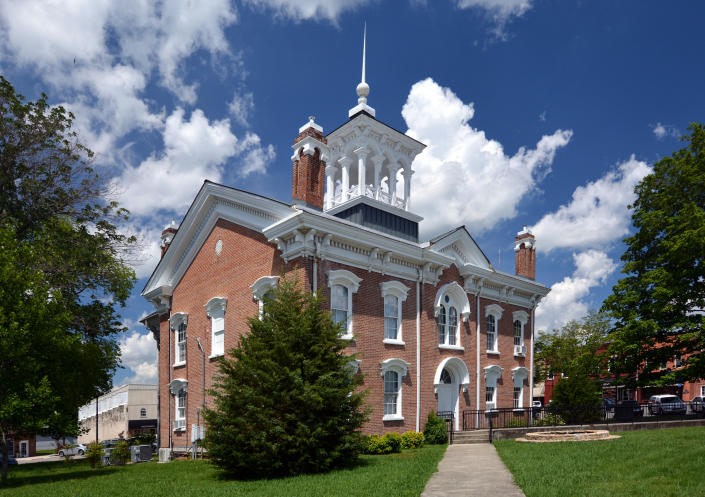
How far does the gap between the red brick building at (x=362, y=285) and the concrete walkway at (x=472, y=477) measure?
3361mm

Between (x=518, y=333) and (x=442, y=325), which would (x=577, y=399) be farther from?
(x=442, y=325)

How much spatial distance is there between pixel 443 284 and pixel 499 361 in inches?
240

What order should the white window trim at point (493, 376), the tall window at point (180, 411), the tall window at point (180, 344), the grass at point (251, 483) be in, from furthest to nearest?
the white window trim at point (493, 376) → the tall window at point (180, 344) → the tall window at point (180, 411) → the grass at point (251, 483)

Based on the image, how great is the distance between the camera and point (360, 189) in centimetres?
2270

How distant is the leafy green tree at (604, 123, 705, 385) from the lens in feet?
79.1

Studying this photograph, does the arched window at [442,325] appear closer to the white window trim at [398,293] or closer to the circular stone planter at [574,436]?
the white window trim at [398,293]

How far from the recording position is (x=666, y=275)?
24.7 meters

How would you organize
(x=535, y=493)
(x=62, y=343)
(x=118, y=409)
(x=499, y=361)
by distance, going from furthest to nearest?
(x=118, y=409)
(x=499, y=361)
(x=62, y=343)
(x=535, y=493)

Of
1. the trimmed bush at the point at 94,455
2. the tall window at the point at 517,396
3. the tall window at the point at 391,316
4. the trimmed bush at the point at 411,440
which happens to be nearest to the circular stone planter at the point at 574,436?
the trimmed bush at the point at 411,440

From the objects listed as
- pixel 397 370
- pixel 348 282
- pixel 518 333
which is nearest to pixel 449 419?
pixel 397 370

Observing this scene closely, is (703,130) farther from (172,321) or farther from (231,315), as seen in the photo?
(172,321)

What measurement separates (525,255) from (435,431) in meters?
13.6

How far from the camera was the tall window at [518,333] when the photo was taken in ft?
91.9

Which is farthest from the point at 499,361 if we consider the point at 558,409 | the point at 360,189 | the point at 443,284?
the point at 360,189
